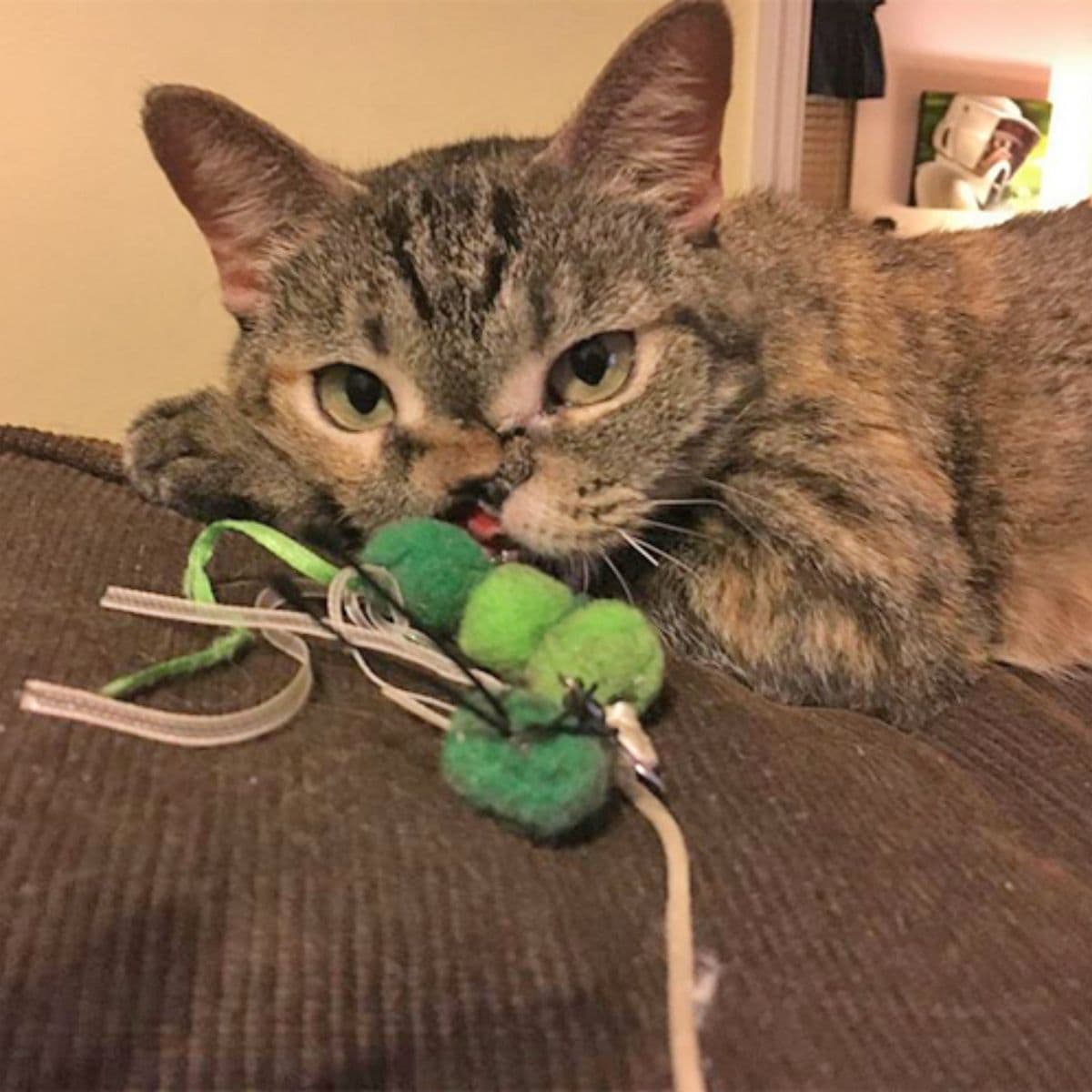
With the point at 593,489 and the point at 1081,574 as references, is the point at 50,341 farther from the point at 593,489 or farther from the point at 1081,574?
the point at 1081,574

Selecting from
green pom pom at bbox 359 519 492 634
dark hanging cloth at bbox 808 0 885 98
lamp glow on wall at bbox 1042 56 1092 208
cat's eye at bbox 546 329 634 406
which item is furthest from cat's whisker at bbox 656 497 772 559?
lamp glow on wall at bbox 1042 56 1092 208

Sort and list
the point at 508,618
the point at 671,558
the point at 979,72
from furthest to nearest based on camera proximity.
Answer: the point at 979,72
the point at 671,558
the point at 508,618

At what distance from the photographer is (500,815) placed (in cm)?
65

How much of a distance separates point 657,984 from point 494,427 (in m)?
0.47

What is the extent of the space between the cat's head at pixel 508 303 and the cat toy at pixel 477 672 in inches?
3.2

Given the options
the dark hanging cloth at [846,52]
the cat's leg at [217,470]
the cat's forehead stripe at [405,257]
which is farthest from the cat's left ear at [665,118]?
the dark hanging cloth at [846,52]

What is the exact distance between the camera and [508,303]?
2.99 ft

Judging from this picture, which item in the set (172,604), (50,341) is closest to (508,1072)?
(172,604)

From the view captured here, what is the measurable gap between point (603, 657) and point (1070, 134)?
461cm

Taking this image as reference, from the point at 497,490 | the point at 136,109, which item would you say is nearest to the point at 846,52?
the point at 136,109

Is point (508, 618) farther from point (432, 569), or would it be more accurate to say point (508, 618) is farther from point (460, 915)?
point (460, 915)

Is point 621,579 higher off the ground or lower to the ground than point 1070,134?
lower

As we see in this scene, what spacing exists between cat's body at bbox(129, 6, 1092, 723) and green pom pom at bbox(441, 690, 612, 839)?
249mm

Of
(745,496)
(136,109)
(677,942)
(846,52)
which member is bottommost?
(677,942)
